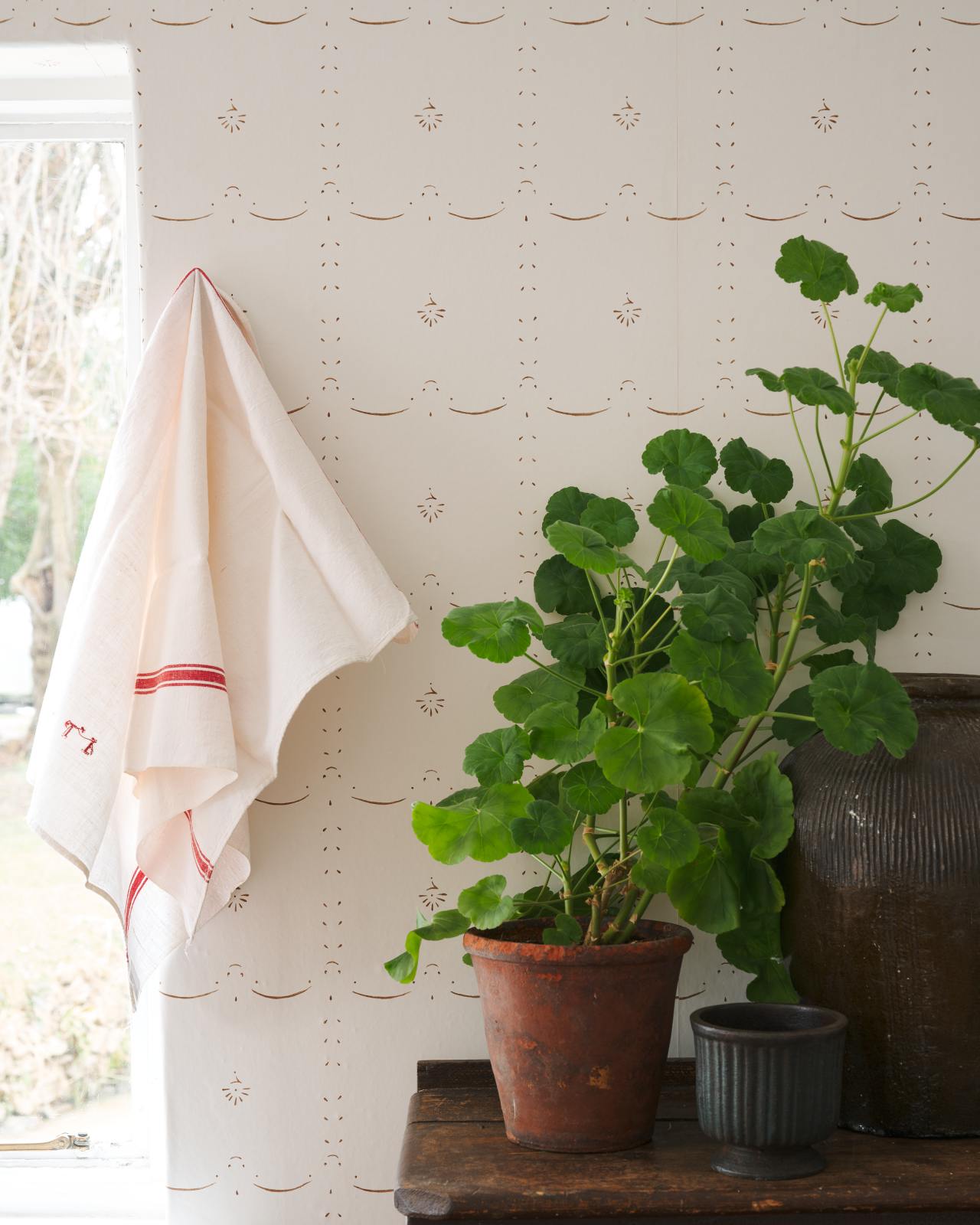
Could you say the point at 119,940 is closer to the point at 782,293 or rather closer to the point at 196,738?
the point at 196,738

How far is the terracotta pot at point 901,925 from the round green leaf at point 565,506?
390mm

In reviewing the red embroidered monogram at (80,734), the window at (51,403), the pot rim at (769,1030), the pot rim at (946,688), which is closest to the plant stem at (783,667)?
the pot rim at (946,688)

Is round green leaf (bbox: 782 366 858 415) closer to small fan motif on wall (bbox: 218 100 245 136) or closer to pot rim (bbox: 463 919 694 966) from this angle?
pot rim (bbox: 463 919 694 966)

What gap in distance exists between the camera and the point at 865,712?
1.02 meters

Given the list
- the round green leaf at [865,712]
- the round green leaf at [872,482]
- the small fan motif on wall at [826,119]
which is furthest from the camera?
the small fan motif on wall at [826,119]

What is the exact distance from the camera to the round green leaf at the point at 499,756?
3.46 feet

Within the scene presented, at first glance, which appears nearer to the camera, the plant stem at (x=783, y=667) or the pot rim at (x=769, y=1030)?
the pot rim at (x=769, y=1030)

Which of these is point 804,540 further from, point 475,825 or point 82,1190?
point 82,1190

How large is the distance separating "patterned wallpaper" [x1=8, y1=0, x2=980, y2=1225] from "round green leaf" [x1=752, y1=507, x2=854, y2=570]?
0.27m

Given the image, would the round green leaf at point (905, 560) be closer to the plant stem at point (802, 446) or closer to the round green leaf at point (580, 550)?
the plant stem at point (802, 446)

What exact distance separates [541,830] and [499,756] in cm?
9

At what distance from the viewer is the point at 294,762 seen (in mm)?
1275

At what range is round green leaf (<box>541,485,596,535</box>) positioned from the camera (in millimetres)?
1249

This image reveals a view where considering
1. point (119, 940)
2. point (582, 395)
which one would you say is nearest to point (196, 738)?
point (119, 940)
